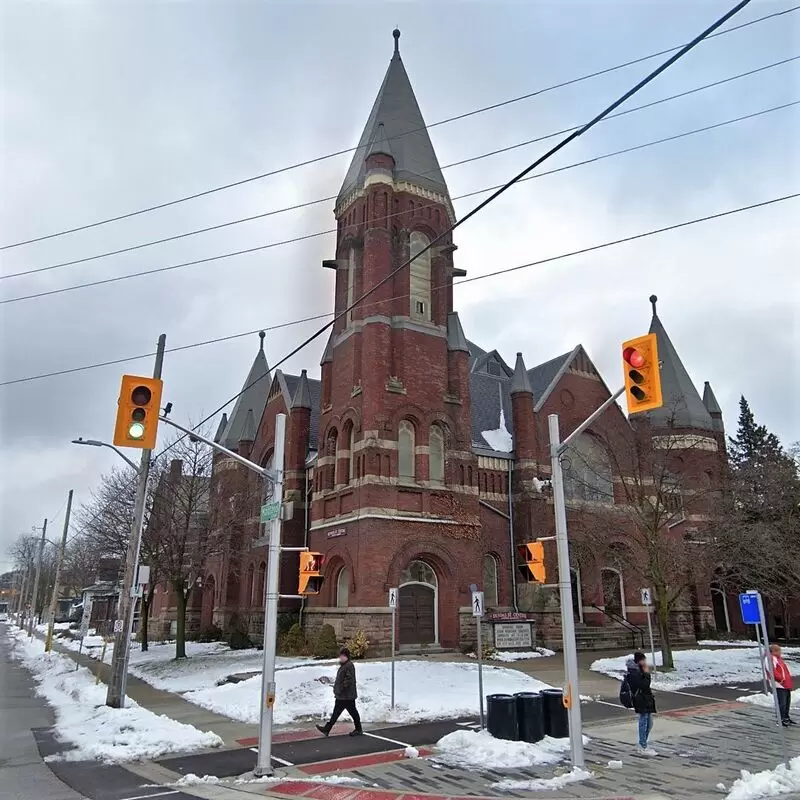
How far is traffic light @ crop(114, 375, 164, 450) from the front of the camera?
9.73 meters

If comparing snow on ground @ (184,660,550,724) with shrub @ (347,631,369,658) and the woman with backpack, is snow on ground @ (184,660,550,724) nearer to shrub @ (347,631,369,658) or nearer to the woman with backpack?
shrub @ (347,631,369,658)

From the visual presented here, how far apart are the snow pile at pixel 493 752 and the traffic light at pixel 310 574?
3.52 meters

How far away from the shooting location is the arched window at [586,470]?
34.5 metres

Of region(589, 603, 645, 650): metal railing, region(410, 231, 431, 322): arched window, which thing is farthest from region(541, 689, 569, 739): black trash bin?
region(410, 231, 431, 322): arched window

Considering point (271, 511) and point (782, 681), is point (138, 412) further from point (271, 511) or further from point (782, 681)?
point (782, 681)

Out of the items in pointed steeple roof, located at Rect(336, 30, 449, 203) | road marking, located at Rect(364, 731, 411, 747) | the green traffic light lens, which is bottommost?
road marking, located at Rect(364, 731, 411, 747)

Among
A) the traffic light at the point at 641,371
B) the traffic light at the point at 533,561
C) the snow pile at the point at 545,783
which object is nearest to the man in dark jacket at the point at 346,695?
the traffic light at the point at 533,561

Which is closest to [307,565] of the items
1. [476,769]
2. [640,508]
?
[476,769]

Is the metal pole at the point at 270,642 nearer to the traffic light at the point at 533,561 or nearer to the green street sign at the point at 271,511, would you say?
the green street sign at the point at 271,511

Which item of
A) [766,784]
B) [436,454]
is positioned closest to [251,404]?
[436,454]

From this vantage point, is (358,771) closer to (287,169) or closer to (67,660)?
(287,169)

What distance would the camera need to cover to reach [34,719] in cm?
1673

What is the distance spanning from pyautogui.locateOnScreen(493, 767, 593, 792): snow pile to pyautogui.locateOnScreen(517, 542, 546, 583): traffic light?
290cm

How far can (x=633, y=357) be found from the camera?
9188mm
